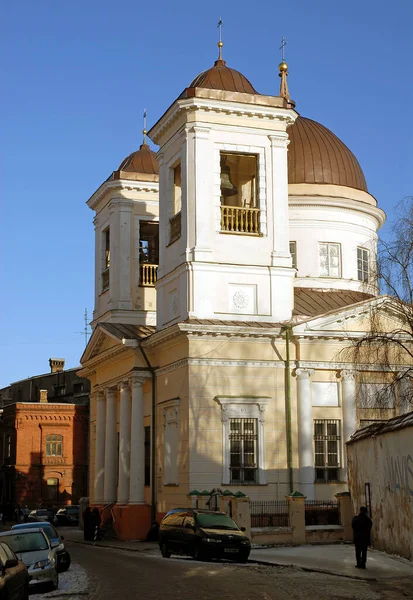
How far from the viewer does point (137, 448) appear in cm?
3734

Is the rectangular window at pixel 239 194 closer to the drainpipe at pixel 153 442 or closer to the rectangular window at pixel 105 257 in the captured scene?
the drainpipe at pixel 153 442

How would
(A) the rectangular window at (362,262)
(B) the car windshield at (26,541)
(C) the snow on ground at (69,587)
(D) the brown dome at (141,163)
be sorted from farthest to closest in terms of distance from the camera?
(D) the brown dome at (141,163)
(A) the rectangular window at (362,262)
(B) the car windshield at (26,541)
(C) the snow on ground at (69,587)

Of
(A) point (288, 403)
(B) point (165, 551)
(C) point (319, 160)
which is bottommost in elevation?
(B) point (165, 551)

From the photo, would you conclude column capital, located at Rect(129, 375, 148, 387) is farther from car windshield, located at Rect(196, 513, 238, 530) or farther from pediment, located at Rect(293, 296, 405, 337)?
car windshield, located at Rect(196, 513, 238, 530)

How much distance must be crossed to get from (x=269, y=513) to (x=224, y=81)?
50.5ft

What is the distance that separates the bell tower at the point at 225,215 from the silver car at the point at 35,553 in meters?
14.5

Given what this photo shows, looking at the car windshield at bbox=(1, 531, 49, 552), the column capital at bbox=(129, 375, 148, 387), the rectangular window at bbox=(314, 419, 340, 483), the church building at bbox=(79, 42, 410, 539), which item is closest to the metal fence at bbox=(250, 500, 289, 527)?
the church building at bbox=(79, 42, 410, 539)

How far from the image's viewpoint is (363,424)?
34.8 metres

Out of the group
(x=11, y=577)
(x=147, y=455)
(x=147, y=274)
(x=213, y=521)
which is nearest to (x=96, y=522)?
(x=147, y=455)

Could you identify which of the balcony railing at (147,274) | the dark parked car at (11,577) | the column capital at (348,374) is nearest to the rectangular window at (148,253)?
the balcony railing at (147,274)

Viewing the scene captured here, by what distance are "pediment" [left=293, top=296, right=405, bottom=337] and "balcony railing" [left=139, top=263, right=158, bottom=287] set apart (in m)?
11.2

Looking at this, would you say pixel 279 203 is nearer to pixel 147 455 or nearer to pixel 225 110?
pixel 225 110

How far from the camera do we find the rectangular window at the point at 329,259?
40781 mm

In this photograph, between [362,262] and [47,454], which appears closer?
[362,262]
